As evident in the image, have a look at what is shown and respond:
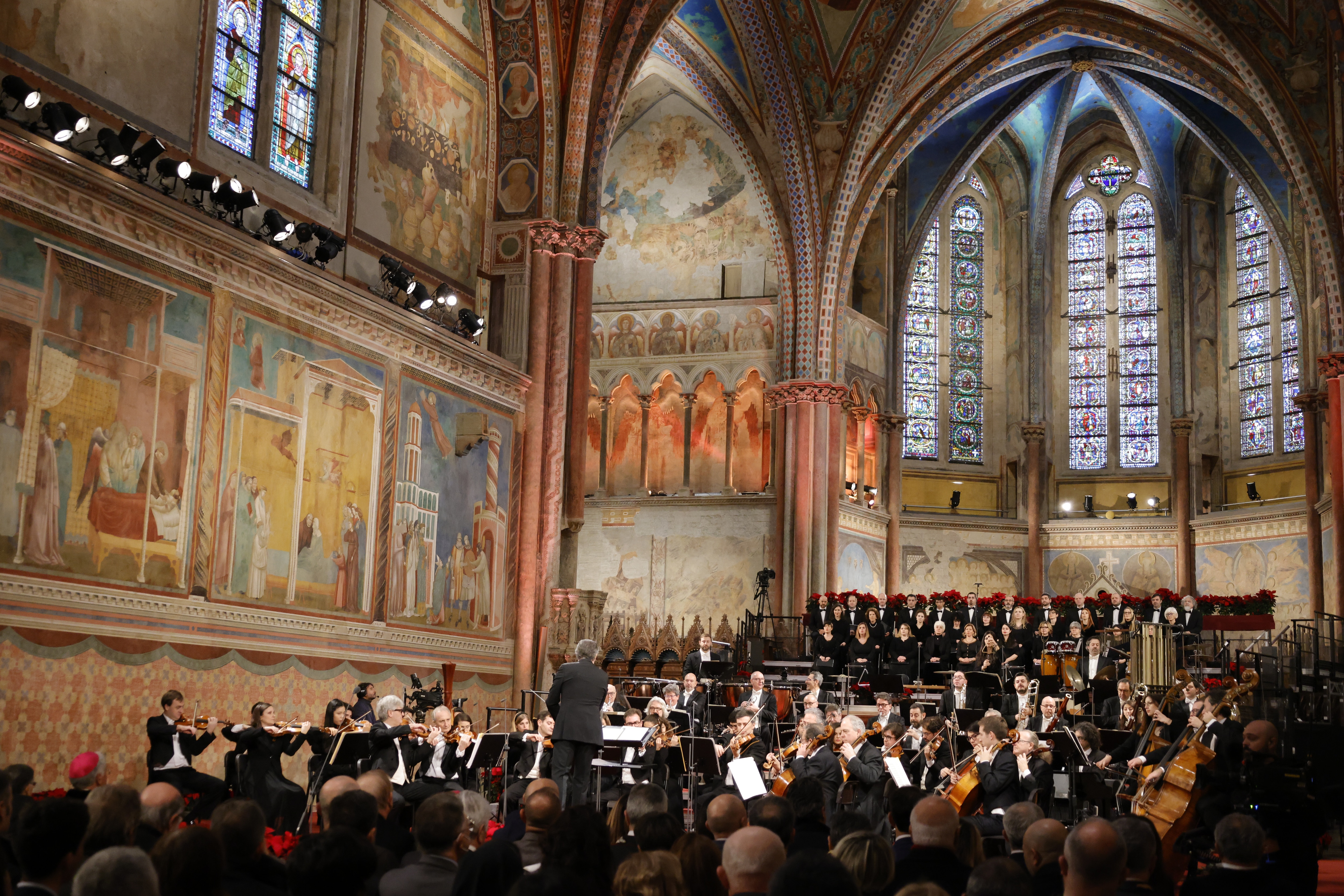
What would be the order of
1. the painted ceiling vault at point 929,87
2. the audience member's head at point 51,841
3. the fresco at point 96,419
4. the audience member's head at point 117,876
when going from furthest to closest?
1. the painted ceiling vault at point 929,87
2. the fresco at point 96,419
3. the audience member's head at point 51,841
4. the audience member's head at point 117,876

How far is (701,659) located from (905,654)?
341 centimetres

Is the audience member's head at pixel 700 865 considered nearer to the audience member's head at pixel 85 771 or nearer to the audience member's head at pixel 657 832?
the audience member's head at pixel 657 832

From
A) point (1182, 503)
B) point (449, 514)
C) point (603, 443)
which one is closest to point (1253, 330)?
point (1182, 503)

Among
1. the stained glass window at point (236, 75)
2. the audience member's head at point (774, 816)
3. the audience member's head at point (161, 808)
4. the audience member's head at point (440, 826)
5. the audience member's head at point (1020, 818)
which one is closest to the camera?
the audience member's head at point (440, 826)

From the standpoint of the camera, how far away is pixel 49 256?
1199 cm

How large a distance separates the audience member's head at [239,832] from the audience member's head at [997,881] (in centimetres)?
240

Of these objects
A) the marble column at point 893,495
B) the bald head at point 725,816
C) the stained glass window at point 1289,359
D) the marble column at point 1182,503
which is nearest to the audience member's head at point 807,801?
the bald head at point 725,816

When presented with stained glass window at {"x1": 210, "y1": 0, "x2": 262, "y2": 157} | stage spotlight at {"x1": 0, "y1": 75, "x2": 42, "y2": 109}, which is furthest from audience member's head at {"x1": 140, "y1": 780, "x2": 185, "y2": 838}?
stained glass window at {"x1": 210, "y1": 0, "x2": 262, "y2": 157}

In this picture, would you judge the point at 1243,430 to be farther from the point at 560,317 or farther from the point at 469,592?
the point at 469,592

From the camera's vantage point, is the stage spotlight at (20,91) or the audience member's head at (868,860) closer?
the audience member's head at (868,860)

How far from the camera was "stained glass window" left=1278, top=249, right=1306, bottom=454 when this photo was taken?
2928 centimetres

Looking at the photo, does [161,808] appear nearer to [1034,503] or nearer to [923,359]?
[1034,503]

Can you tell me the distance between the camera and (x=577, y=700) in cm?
1105

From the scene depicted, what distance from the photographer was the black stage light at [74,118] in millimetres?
12219
